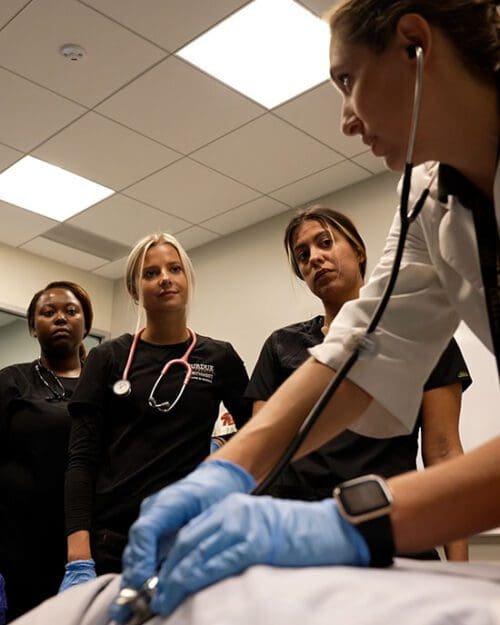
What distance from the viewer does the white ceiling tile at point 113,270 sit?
16.7ft

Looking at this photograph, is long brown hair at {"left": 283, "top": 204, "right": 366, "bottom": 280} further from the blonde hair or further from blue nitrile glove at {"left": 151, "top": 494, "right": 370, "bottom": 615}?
blue nitrile glove at {"left": 151, "top": 494, "right": 370, "bottom": 615}

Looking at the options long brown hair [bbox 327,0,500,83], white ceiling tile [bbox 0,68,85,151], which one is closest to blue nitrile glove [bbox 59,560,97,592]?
long brown hair [bbox 327,0,500,83]

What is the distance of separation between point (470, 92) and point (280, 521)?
1.85 ft

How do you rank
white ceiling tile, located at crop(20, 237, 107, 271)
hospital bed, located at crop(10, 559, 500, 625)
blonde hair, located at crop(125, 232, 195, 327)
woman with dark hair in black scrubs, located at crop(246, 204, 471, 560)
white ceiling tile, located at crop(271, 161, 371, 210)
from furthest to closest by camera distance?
white ceiling tile, located at crop(20, 237, 107, 271) < white ceiling tile, located at crop(271, 161, 371, 210) < blonde hair, located at crop(125, 232, 195, 327) < woman with dark hair in black scrubs, located at crop(246, 204, 471, 560) < hospital bed, located at crop(10, 559, 500, 625)

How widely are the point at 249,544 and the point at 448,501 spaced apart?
196 mm

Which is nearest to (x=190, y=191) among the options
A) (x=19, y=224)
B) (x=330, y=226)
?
(x=19, y=224)

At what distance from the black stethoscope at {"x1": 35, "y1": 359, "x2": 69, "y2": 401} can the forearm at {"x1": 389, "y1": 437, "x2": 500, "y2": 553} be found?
1624 mm

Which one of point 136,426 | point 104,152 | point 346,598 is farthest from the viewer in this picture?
point 104,152

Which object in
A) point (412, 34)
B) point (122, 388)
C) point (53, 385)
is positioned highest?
point (412, 34)

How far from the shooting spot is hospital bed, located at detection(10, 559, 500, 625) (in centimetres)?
55

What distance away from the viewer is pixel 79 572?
159cm

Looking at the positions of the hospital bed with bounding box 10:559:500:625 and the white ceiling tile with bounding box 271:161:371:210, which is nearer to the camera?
the hospital bed with bounding box 10:559:500:625

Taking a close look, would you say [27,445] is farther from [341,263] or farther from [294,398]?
[294,398]

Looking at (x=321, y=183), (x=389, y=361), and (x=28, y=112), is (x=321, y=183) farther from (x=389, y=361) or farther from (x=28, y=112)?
(x=389, y=361)
